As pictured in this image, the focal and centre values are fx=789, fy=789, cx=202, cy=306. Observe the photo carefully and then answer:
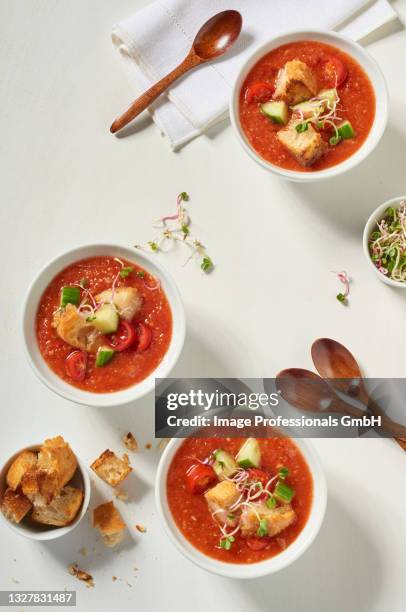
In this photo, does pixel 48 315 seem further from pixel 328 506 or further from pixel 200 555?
pixel 328 506

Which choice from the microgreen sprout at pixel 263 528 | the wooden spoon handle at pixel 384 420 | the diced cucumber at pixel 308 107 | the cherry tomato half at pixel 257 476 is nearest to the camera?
the microgreen sprout at pixel 263 528

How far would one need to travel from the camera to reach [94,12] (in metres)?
4.03

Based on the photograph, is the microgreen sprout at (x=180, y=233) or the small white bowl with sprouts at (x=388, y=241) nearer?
the small white bowl with sprouts at (x=388, y=241)

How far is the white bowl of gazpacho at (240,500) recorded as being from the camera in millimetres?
3477

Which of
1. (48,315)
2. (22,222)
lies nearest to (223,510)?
(48,315)

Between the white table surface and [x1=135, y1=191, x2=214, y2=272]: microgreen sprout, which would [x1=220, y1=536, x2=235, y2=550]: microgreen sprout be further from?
[x1=135, y1=191, x2=214, y2=272]: microgreen sprout

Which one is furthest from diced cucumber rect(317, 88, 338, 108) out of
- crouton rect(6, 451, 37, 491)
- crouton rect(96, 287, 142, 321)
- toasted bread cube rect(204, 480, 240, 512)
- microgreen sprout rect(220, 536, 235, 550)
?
crouton rect(6, 451, 37, 491)

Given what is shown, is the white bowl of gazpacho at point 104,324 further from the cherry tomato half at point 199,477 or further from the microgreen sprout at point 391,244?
the microgreen sprout at point 391,244

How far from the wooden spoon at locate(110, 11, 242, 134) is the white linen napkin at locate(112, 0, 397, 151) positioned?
1.9 inches

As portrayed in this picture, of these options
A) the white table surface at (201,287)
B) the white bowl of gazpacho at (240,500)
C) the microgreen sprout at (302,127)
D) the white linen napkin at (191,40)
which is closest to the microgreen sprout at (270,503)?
the white bowl of gazpacho at (240,500)

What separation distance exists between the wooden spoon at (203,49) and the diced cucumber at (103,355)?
3.67 feet

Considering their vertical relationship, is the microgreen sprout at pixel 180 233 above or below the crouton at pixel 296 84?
below

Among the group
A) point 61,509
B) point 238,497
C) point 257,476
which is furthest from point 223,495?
point 61,509

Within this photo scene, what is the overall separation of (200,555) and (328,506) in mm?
702
